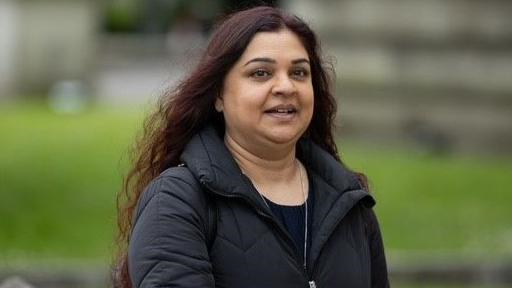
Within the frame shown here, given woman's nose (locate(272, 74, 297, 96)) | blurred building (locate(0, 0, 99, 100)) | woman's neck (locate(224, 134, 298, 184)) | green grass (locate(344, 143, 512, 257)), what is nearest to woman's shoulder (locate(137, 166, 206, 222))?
woman's neck (locate(224, 134, 298, 184))

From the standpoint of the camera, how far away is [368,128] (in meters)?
18.0

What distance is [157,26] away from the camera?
139ft

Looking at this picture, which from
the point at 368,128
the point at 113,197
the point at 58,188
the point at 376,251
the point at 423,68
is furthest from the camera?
the point at 368,128

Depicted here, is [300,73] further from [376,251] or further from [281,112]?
[376,251]

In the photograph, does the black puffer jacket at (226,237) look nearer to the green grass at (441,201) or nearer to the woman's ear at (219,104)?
the woman's ear at (219,104)

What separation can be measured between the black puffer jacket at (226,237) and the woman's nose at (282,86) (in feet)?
0.74

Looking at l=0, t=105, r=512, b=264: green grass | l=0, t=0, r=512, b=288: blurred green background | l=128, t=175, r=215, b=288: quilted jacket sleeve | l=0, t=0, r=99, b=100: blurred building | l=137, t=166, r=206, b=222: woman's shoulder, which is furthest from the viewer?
l=0, t=0, r=99, b=100: blurred building

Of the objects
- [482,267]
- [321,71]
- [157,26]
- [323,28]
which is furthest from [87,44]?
[321,71]

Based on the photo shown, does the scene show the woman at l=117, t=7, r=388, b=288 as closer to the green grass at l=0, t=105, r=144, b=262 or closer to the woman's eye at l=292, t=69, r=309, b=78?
the woman's eye at l=292, t=69, r=309, b=78

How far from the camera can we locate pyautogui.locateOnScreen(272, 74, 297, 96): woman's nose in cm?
422

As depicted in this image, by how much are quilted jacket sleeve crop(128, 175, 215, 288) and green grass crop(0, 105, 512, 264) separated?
5432 mm

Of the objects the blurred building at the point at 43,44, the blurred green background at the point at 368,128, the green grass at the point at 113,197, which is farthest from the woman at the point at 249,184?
the blurred building at the point at 43,44

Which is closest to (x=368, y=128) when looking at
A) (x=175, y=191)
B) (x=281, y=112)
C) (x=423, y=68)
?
(x=423, y=68)

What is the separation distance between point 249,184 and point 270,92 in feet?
0.83
